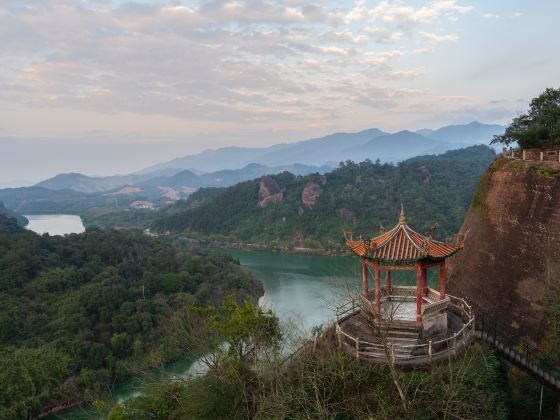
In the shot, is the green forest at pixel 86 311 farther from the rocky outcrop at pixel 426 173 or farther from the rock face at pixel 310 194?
the rocky outcrop at pixel 426 173

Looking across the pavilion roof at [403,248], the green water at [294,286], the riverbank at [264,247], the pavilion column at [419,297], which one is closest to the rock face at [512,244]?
the green water at [294,286]

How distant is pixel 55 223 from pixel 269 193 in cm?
7169

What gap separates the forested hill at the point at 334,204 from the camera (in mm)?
67500

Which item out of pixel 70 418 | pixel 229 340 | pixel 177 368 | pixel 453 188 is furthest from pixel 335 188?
pixel 229 340

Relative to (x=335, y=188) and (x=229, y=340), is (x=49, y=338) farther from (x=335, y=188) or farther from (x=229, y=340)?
(x=335, y=188)

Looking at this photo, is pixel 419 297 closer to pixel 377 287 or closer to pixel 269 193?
pixel 377 287

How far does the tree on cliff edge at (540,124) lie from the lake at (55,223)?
10064 cm

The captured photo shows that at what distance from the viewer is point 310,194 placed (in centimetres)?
8194

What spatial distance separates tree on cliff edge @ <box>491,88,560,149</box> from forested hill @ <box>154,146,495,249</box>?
33.7 metres

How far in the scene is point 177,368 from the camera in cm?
2597

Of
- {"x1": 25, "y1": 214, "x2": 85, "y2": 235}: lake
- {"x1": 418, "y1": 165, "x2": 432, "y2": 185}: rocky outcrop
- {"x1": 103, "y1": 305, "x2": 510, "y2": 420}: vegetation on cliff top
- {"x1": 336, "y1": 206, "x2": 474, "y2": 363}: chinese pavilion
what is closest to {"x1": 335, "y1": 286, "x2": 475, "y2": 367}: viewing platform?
{"x1": 336, "y1": 206, "x2": 474, "y2": 363}: chinese pavilion

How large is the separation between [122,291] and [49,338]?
24.4 ft

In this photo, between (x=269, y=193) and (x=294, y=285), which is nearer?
(x=294, y=285)

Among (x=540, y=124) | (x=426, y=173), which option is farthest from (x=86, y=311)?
(x=426, y=173)
